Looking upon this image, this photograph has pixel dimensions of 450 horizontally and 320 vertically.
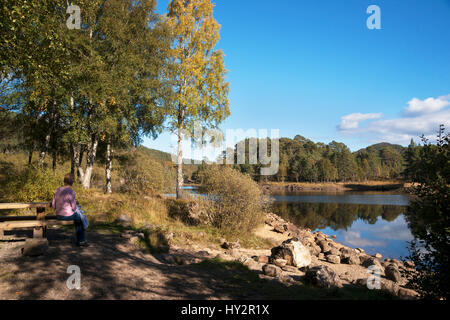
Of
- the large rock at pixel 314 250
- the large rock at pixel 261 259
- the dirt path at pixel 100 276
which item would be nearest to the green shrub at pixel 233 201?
the large rock at pixel 261 259

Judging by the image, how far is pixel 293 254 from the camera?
34.3ft

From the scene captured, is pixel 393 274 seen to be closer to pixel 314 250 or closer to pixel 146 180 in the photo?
pixel 314 250

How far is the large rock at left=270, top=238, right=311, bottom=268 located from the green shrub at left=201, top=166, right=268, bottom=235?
3328 mm

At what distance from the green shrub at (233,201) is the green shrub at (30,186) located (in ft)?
25.4

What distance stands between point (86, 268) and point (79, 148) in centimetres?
1701

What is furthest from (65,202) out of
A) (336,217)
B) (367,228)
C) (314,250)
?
(336,217)

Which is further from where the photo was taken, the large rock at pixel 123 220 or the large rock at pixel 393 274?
the large rock at pixel 123 220

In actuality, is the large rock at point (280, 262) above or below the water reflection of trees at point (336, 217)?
above

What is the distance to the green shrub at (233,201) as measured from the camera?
13875mm

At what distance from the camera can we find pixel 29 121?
775 inches

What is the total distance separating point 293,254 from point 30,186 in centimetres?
1201

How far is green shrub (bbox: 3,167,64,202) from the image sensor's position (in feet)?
39.3

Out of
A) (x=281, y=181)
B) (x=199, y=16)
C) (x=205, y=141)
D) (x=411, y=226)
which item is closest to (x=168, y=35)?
(x=199, y=16)

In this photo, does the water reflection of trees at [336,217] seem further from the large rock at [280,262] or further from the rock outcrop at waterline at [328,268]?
the large rock at [280,262]
